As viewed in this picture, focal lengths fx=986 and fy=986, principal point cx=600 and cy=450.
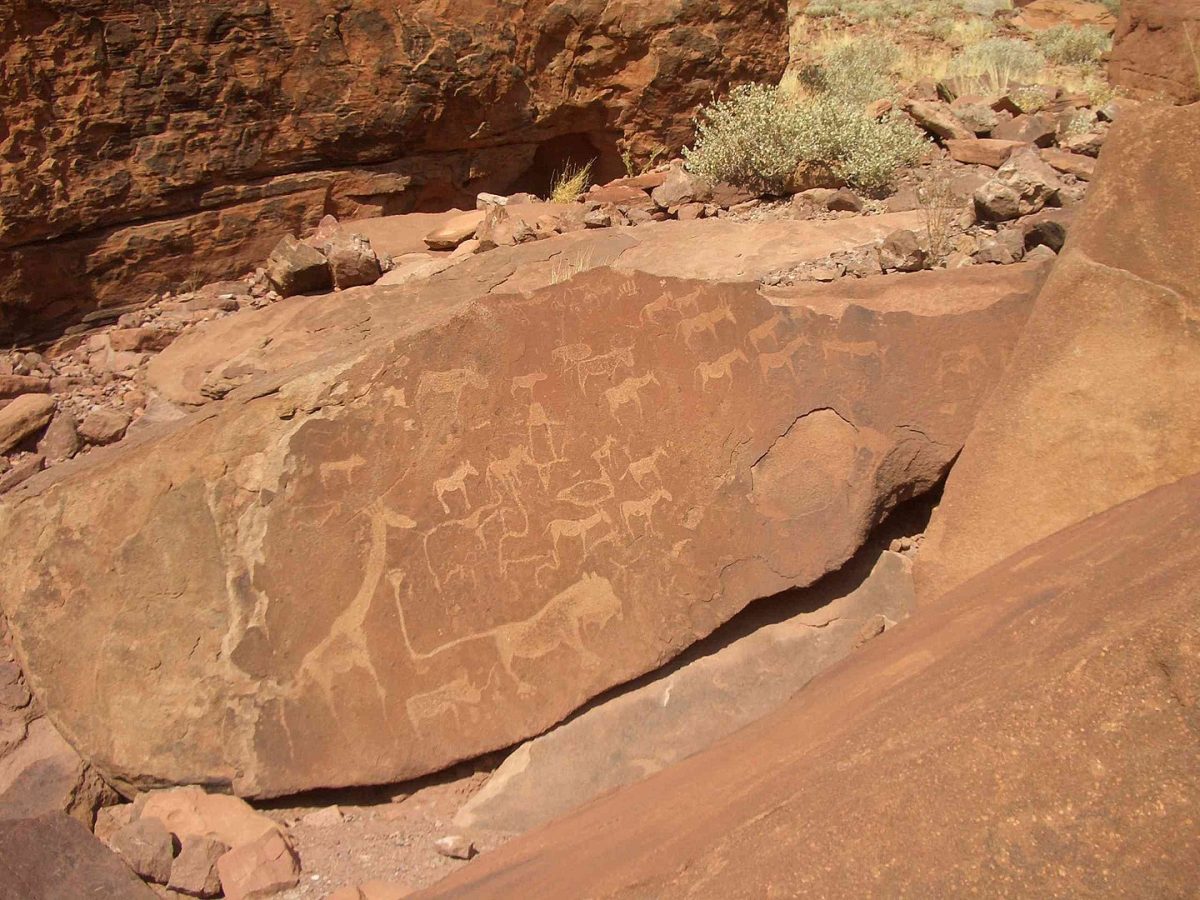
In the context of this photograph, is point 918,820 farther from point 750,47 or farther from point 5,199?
point 750,47

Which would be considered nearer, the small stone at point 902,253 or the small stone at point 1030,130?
the small stone at point 902,253

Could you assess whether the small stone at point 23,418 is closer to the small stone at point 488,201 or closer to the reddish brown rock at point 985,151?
the small stone at point 488,201

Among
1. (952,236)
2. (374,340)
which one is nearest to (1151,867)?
(374,340)

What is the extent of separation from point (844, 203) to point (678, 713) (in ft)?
8.78

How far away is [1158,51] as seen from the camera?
6.39m

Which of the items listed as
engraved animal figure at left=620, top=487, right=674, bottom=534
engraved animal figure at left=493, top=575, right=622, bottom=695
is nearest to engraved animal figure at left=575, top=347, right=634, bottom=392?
engraved animal figure at left=620, top=487, right=674, bottom=534

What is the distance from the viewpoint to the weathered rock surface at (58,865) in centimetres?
227

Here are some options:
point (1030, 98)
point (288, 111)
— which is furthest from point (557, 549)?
point (1030, 98)

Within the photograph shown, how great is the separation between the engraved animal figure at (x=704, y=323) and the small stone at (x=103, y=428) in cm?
216

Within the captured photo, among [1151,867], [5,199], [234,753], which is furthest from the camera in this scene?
[5,199]

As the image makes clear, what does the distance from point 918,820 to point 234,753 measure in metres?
1.83

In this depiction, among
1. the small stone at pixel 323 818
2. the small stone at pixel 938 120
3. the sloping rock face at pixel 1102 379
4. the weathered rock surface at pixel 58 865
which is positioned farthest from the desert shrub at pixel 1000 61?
the weathered rock surface at pixel 58 865

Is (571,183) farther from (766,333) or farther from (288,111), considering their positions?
(766,333)

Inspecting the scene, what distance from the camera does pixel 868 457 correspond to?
2.89 meters
